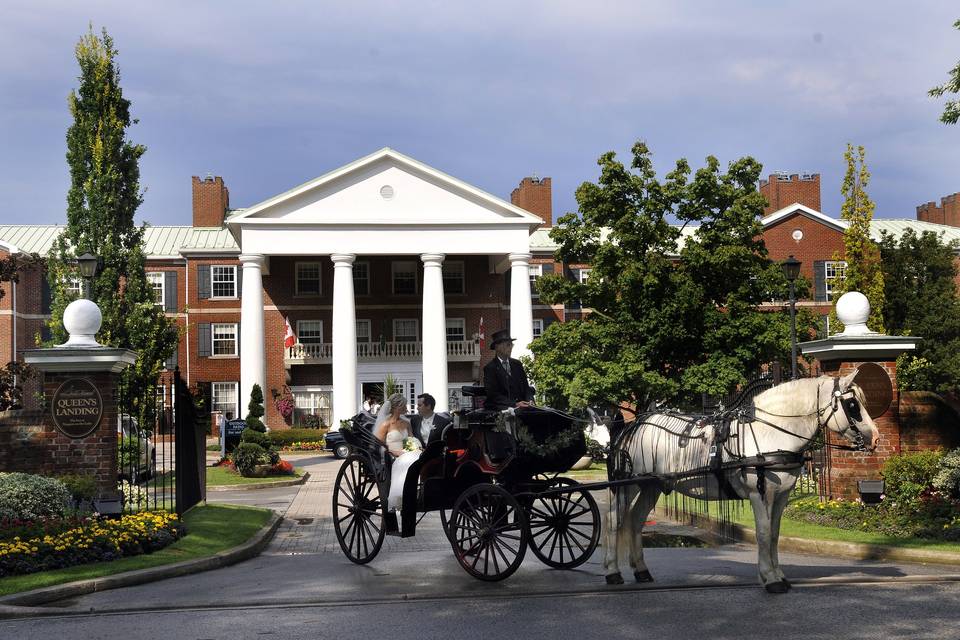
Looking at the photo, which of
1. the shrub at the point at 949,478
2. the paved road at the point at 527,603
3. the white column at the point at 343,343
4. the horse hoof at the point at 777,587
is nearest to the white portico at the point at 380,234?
the white column at the point at 343,343

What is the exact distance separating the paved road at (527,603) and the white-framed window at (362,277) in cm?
Result: 4166

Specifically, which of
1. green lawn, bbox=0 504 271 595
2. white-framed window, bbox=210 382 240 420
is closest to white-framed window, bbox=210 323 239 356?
white-framed window, bbox=210 382 240 420

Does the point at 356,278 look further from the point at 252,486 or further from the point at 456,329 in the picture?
the point at 252,486

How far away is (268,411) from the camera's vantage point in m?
50.8

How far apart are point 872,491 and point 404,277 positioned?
41037 mm

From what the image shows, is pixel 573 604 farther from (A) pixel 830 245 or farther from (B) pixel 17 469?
(A) pixel 830 245

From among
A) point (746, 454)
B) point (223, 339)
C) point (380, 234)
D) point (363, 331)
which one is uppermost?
point (380, 234)

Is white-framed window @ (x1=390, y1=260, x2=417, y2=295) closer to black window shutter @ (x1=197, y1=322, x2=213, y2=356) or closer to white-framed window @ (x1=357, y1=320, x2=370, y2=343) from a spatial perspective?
white-framed window @ (x1=357, y1=320, x2=370, y2=343)

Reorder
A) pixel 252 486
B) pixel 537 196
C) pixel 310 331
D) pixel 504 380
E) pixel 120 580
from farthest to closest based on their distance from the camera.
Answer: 1. pixel 537 196
2. pixel 310 331
3. pixel 252 486
4. pixel 504 380
5. pixel 120 580

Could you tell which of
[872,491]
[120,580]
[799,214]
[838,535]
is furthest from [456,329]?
[120,580]

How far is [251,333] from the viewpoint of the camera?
4597 centimetres

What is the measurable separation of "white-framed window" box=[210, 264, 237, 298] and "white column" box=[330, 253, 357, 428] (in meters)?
9.20

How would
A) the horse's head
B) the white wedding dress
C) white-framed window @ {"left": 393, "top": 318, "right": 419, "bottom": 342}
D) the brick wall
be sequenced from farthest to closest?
white-framed window @ {"left": 393, "top": 318, "right": 419, "bottom": 342}, the brick wall, the white wedding dress, the horse's head

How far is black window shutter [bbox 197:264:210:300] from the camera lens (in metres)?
53.9
